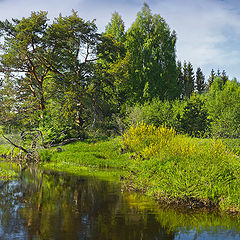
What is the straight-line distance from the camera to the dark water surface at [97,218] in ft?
24.7

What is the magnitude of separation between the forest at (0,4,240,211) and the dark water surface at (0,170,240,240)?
41.8 inches

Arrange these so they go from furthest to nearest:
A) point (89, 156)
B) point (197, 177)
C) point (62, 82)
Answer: point (62, 82), point (89, 156), point (197, 177)

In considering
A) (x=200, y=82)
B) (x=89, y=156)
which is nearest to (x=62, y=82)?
(x=89, y=156)

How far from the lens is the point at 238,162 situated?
34.3ft

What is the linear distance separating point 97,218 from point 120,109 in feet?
103

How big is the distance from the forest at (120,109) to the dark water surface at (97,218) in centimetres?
106

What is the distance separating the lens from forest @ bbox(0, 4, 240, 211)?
10.5 metres

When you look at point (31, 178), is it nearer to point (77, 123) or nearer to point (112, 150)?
point (112, 150)

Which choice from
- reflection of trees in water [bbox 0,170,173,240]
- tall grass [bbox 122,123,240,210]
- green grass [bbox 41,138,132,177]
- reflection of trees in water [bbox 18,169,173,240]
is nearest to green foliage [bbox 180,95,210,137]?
green grass [bbox 41,138,132,177]

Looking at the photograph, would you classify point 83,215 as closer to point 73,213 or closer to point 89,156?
point 73,213

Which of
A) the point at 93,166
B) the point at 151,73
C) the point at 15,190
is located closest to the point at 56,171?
the point at 93,166

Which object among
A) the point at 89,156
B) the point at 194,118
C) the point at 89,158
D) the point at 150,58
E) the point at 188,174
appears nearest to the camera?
the point at 188,174

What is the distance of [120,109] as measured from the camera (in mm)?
40031

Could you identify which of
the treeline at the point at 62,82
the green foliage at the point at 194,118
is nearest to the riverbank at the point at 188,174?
the treeline at the point at 62,82
